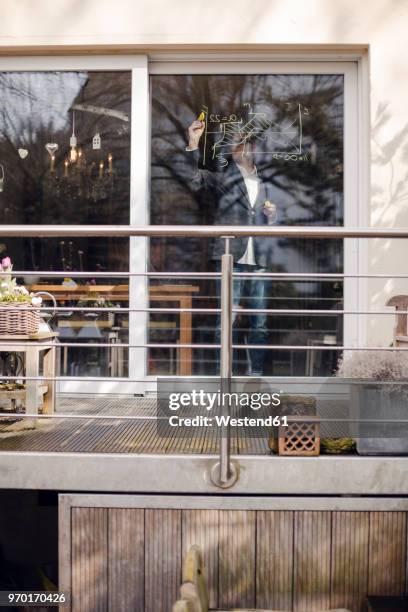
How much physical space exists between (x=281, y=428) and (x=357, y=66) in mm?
2835

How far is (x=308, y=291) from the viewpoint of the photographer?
4.28 metres

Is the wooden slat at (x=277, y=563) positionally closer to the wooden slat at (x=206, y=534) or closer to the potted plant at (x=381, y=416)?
the wooden slat at (x=206, y=534)

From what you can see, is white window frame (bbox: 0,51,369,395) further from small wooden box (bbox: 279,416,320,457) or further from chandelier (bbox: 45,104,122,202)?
small wooden box (bbox: 279,416,320,457)

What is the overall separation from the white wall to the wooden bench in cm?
210

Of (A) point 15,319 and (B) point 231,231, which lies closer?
(B) point 231,231

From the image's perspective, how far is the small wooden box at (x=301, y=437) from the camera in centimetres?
246

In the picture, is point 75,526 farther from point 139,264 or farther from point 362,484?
point 139,264

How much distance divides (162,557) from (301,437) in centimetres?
75

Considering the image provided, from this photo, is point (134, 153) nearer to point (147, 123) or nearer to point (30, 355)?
point (147, 123)

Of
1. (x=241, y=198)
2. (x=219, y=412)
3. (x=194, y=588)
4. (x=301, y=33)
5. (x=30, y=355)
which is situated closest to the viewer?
(x=194, y=588)

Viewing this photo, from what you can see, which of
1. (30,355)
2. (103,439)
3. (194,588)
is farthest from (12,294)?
(194,588)

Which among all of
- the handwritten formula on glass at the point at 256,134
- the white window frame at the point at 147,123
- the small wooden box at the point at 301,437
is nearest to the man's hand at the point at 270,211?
the handwritten formula on glass at the point at 256,134

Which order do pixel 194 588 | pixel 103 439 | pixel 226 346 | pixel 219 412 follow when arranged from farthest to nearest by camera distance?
pixel 103 439, pixel 219 412, pixel 226 346, pixel 194 588

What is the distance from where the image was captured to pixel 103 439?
2.73m
